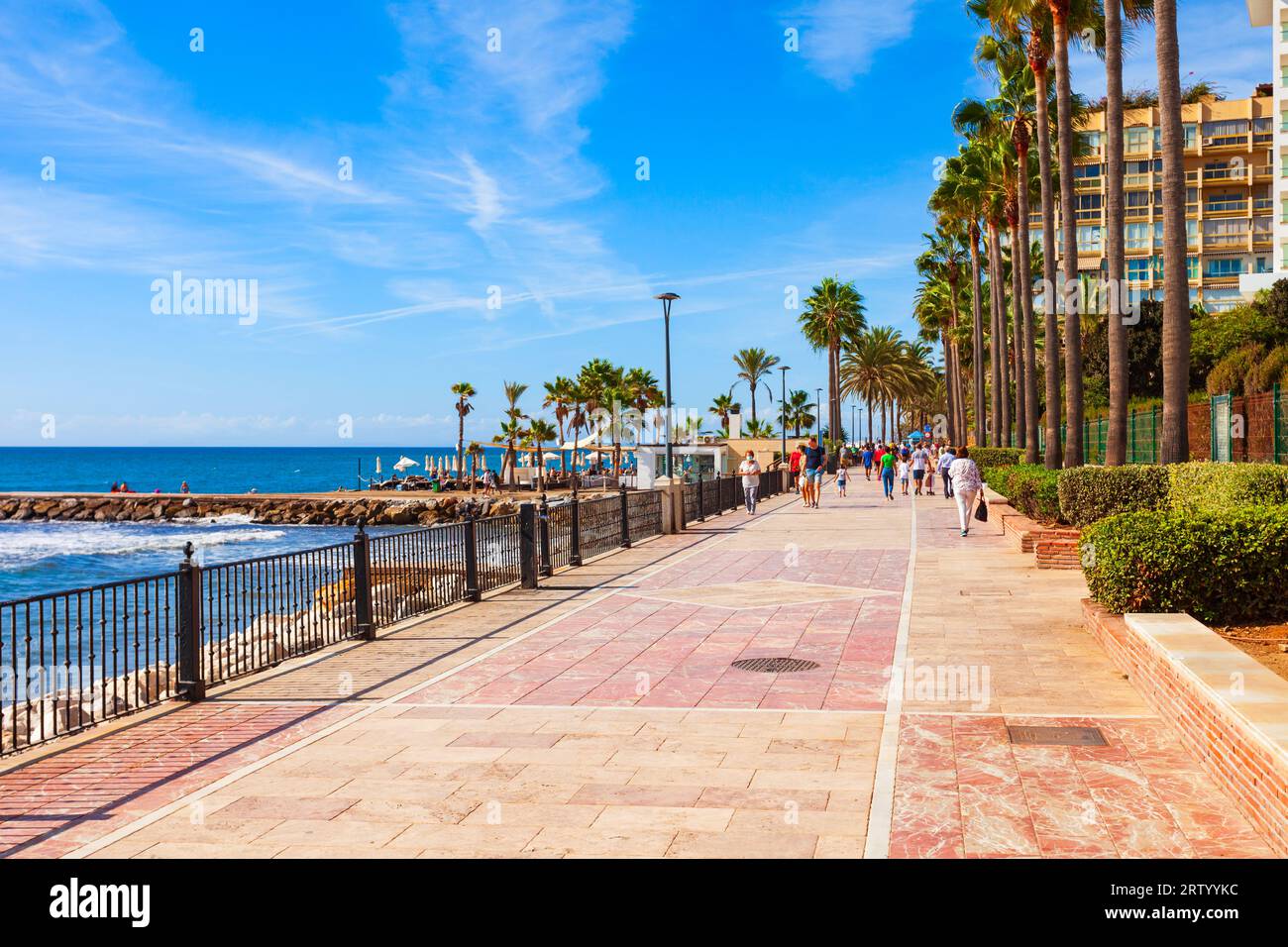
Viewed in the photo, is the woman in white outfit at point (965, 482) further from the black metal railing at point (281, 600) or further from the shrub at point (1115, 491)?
the black metal railing at point (281, 600)

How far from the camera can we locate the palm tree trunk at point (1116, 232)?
65.3 ft

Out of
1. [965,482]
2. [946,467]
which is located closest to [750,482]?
[946,467]


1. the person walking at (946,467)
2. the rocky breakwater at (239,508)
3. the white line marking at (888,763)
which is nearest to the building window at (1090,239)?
the rocky breakwater at (239,508)

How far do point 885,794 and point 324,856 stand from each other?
3017mm

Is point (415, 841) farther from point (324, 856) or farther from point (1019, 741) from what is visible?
point (1019, 741)

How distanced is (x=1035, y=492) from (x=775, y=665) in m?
13.5

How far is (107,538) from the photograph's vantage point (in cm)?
6297

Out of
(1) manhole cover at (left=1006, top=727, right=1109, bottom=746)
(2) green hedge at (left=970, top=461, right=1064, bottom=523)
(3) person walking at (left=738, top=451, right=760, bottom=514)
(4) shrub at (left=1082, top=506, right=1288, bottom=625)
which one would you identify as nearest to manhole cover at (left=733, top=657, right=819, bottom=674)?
(1) manhole cover at (left=1006, top=727, right=1109, bottom=746)

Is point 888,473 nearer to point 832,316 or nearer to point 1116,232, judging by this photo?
point 1116,232

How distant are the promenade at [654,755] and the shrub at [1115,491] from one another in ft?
15.6

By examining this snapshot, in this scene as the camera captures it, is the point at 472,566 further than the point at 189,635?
Yes

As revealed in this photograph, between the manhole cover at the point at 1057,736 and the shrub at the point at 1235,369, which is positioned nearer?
the manhole cover at the point at 1057,736

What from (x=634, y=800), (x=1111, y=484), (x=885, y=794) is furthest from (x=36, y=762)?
(x=1111, y=484)

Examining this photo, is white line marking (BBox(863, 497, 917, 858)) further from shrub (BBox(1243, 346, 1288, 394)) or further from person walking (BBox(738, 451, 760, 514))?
shrub (BBox(1243, 346, 1288, 394))
